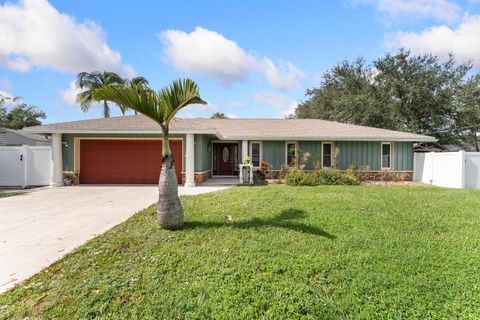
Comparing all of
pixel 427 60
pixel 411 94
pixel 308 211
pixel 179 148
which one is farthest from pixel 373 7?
pixel 427 60

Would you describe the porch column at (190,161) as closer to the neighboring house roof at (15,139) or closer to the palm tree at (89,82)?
the palm tree at (89,82)

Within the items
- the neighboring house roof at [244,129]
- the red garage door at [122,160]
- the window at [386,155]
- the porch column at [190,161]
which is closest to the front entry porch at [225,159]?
the neighboring house roof at [244,129]

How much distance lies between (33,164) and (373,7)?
16348 mm

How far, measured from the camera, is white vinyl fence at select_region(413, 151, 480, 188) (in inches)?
434

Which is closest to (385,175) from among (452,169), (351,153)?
(351,153)

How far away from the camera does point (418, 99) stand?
2258 cm

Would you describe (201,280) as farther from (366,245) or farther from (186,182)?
(186,182)

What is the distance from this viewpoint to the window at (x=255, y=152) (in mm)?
14305

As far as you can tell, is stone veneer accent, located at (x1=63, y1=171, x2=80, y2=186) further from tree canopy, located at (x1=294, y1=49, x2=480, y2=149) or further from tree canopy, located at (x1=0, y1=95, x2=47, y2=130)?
tree canopy, located at (x1=0, y1=95, x2=47, y2=130)

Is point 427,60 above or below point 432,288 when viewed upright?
above

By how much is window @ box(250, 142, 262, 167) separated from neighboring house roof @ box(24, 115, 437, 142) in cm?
70

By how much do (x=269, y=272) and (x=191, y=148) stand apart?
8910mm

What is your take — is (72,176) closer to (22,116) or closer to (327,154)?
(327,154)

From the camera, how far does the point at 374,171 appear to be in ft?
44.8
